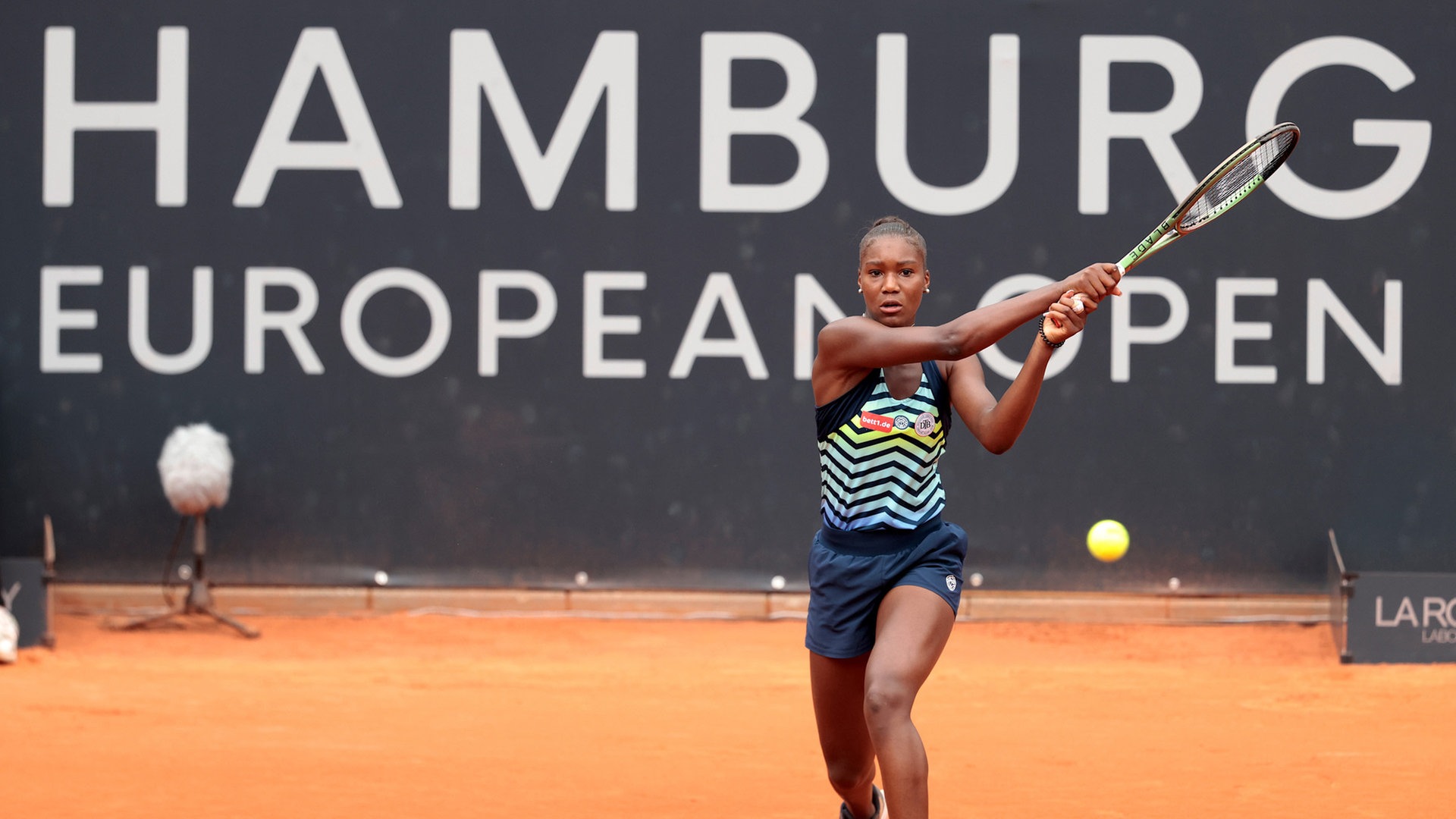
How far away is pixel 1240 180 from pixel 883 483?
Result: 1.25 meters

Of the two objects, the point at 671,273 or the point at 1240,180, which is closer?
the point at 1240,180

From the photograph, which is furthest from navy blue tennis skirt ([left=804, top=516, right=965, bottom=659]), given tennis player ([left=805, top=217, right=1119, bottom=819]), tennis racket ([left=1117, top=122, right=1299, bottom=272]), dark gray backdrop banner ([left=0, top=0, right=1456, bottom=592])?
dark gray backdrop banner ([left=0, top=0, right=1456, bottom=592])

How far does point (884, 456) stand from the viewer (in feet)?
11.3

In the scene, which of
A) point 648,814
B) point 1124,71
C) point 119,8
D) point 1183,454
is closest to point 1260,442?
point 1183,454

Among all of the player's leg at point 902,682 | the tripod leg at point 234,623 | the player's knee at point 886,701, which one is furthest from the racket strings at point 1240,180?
the tripod leg at point 234,623

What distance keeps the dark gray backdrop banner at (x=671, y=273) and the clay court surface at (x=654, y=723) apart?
63cm

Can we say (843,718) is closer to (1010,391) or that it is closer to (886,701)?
(886,701)

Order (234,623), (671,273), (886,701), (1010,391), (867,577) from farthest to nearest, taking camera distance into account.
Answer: (671,273) → (234,623) → (867,577) → (1010,391) → (886,701)

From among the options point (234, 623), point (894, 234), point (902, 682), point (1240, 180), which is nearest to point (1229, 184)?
point (1240, 180)

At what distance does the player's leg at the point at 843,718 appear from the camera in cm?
347

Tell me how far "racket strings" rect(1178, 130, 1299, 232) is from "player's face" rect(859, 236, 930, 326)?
0.71m

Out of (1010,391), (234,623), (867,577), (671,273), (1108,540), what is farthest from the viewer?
(671,273)

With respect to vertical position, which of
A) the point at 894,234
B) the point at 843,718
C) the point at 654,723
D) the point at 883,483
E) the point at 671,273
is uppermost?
the point at 671,273

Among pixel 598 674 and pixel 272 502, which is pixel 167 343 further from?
pixel 598 674
